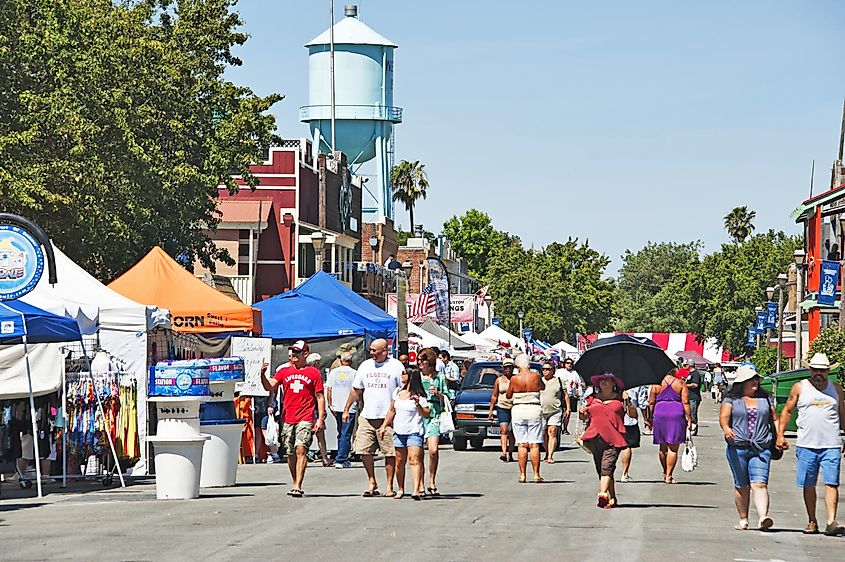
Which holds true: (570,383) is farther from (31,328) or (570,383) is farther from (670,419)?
(31,328)

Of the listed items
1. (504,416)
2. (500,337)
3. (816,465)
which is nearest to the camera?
(816,465)

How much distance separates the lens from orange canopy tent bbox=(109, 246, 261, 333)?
25719 mm

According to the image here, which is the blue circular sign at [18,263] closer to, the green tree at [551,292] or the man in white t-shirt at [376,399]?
the man in white t-shirt at [376,399]

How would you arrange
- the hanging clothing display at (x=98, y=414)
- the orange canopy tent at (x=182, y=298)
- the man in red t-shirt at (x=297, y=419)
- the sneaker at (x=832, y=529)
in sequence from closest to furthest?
the sneaker at (x=832, y=529), the man in red t-shirt at (x=297, y=419), the hanging clothing display at (x=98, y=414), the orange canopy tent at (x=182, y=298)

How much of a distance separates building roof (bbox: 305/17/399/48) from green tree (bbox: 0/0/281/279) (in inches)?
1706

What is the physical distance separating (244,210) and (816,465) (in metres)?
48.0

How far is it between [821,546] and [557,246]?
100979 mm

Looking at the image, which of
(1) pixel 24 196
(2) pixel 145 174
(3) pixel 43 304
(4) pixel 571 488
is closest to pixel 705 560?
(4) pixel 571 488

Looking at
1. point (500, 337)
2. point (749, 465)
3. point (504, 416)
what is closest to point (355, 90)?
point (500, 337)

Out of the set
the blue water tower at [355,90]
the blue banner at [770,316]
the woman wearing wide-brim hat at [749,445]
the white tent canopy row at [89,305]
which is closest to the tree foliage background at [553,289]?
the blue water tower at [355,90]

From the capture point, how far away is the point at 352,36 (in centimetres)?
8488

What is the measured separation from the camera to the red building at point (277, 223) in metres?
61.2

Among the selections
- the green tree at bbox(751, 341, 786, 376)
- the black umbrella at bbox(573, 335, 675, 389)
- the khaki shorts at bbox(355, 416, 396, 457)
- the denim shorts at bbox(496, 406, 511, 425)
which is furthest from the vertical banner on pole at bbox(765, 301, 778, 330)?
the khaki shorts at bbox(355, 416, 396, 457)

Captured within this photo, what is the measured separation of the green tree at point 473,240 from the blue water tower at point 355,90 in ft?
121
